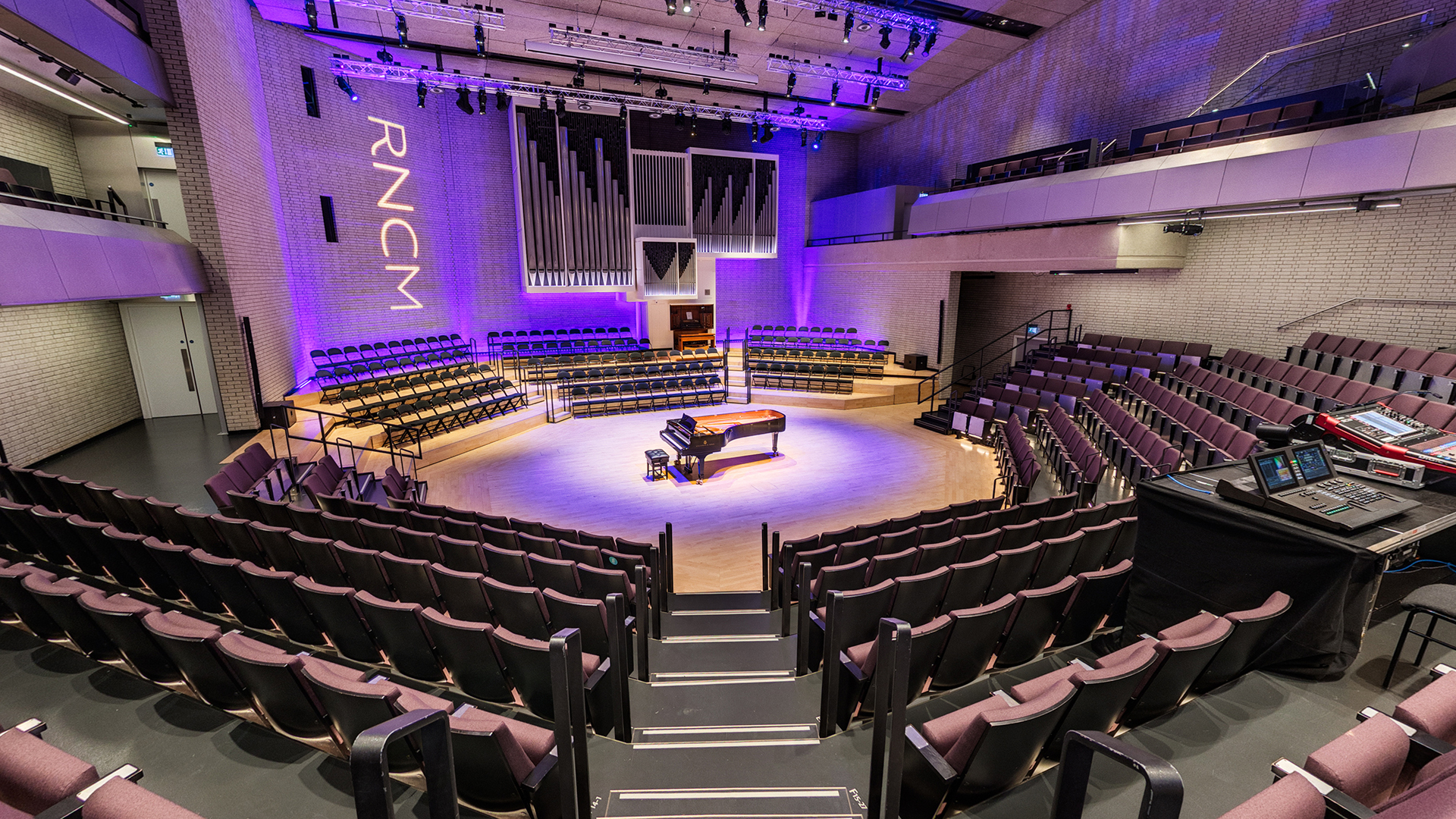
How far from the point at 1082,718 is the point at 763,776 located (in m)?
1.23

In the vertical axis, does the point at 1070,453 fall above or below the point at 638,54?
→ below

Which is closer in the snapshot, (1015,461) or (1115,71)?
(1015,461)

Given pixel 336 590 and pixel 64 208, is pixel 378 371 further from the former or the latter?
pixel 336 590

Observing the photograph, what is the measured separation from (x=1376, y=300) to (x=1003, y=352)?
21.9 ft

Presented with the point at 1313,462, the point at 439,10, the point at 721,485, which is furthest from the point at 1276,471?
the point at 439,10

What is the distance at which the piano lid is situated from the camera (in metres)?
8.38

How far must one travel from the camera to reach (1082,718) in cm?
206

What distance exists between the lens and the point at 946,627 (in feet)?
8.54

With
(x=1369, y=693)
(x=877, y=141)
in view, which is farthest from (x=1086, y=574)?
(x=877, y=141)

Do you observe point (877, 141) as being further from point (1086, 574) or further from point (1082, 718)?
point (1082, 718)

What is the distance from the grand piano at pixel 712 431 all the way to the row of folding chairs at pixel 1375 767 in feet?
21.9

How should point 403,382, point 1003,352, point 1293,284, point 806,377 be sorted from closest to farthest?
point 1293,284, point 403,382, point 806,377, point 1003,352

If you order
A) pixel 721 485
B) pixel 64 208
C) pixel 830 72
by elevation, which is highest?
pixel 830 72

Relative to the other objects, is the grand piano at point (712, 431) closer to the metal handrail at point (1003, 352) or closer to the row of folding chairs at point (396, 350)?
the metal handrail at point (1003, 352)
